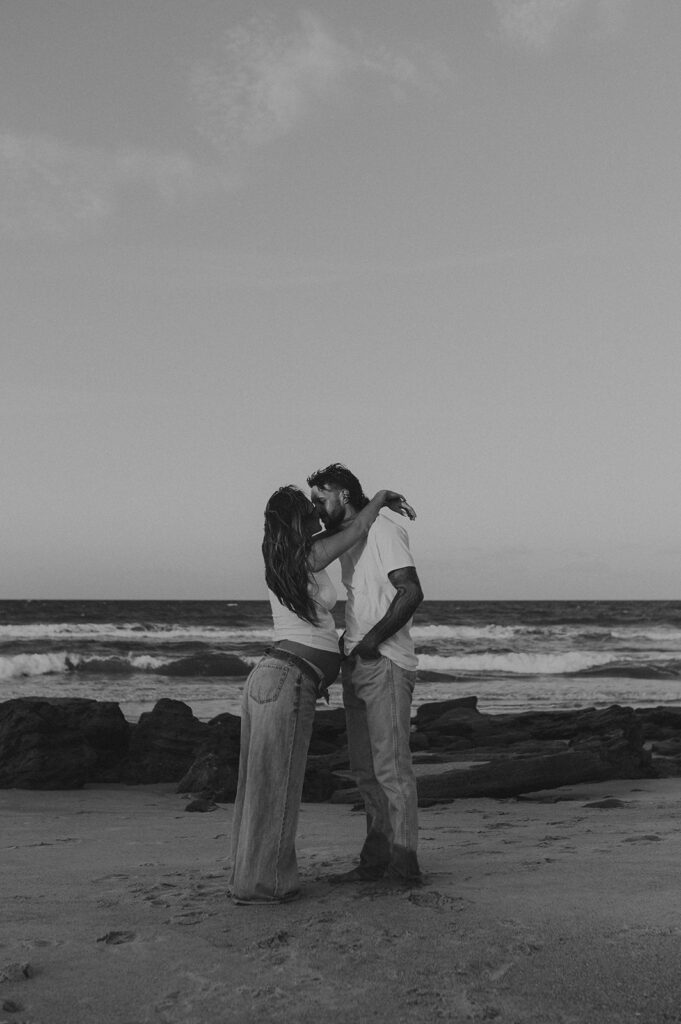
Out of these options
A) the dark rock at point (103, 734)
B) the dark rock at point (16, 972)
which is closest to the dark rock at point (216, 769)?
the dark rock at point (103, 734)

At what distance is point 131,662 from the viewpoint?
3084cm

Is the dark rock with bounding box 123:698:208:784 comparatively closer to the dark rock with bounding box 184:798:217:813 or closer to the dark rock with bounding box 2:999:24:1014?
the dark rock with bounding box 184:798:217:813

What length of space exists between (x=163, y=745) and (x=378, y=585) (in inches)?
247

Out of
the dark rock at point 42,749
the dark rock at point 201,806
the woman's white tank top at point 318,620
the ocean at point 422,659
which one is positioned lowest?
the ocean at point 422,659

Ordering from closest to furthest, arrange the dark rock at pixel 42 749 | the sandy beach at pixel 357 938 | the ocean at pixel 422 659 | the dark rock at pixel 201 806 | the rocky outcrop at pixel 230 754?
the sandy beach at pixel 357 938
the dark rock at pixel 201 806
the rocky outcrop at pixel 230 754
the dark rock at pixel 42 749
the ocean at pixel 422 659

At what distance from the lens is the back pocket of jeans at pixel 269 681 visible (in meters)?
4.27

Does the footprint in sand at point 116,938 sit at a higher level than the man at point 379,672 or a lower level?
lower

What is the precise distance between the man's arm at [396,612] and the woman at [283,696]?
18 cm

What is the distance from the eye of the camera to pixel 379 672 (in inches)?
174

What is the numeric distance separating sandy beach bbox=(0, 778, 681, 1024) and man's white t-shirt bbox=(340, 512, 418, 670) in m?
1.13

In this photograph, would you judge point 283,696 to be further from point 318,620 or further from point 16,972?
point 16,972

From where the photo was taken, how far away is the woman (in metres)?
4.24

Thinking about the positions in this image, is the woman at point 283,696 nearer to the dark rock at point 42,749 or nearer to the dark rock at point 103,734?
the dark rock at point 42,749

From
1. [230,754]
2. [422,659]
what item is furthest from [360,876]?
[422,659]
